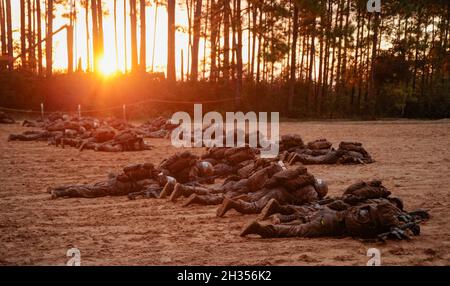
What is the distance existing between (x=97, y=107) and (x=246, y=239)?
24514mm

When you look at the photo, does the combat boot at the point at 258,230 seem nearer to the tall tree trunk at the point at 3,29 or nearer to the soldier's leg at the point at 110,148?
the soldier's leg at the point at 110,148

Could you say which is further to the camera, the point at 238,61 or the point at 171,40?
the point at 171,40

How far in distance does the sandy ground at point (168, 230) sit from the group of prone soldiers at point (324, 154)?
0.67 m

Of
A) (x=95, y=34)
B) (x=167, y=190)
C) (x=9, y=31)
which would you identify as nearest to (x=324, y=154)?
(x=167, y=190)

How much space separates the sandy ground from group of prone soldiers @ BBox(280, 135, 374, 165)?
26.5 inches

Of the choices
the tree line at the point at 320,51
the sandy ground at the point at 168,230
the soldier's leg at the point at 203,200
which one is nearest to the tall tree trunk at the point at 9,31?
the tree line at the point at 320,51

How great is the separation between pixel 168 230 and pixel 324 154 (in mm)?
6769

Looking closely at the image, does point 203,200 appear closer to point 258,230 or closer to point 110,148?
point 258,230

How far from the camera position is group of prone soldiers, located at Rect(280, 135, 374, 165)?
37.2 ft

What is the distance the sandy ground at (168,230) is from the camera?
15.3 ft

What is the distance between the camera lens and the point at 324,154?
11.7m

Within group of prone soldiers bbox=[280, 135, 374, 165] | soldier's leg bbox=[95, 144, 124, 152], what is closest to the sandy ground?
group of prone soldiers bbox=[280, 135, 374, 165]

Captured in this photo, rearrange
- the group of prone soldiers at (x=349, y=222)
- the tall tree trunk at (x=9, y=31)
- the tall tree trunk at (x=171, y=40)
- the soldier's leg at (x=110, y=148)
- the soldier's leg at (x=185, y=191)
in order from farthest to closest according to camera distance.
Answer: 1. the tall tree trunk at (x=9, y=31)
2. the tall tree trunk at (x=171, y=40)
3. the soldier's leg at (x=110, y=148)
4. the soldier's leg at (x=185, y=191)
5. the group of prone soldiers at (x=349, y=222)

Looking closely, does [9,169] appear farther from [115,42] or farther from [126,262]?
[115,42]
